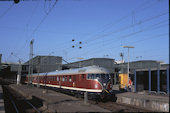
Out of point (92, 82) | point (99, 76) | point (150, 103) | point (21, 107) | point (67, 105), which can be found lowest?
point (21, 107)

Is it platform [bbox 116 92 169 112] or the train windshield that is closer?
platform [bbox 116 92 169 112]

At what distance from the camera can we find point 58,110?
1281 cm

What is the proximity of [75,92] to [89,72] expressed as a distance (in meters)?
3.93

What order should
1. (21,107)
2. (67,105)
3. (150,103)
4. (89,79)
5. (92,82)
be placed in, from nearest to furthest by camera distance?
(67,105), (150,103), (21,107), (92,82), (89,79)

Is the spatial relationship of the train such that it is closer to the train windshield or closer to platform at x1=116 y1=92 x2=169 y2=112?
the train windshield

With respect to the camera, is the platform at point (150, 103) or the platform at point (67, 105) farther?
the platform at point (150, 103)

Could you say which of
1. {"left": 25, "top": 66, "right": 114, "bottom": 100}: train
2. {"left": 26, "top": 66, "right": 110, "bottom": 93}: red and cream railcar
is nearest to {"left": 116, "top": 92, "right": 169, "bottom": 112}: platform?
{"left": 25, "top": 66, "right": 114, "bottom": 100}: train

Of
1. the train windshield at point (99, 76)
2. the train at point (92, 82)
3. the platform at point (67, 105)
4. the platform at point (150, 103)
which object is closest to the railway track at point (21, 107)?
the platform at point (67, 105)

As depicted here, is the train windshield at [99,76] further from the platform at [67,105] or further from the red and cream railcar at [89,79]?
the platform at [67,105]

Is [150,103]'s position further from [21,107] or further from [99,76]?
[21,107]

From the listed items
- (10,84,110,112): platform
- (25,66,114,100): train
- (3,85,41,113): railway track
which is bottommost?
(3,85,41,113): railway track

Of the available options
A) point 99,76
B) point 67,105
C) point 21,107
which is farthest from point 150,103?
point 21,107

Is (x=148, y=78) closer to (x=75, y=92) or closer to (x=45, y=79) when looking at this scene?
(x=75, y=92)

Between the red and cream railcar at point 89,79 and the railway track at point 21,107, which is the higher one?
the red and cream railcar at point 89,79
